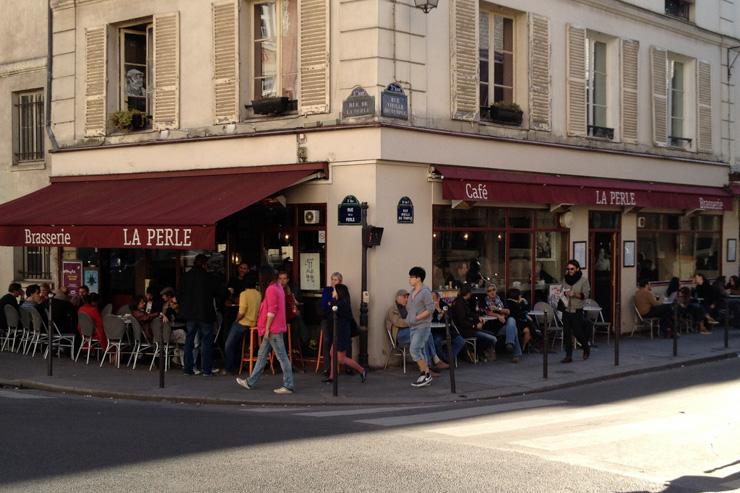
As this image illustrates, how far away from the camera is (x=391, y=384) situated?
46.6 feet

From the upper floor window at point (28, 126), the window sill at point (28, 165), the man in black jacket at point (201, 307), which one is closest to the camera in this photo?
the man in black jacket at point (201, 307)

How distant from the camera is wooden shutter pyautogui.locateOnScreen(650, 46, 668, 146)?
21.4 metres

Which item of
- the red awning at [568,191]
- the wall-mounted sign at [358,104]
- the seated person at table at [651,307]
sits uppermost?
the wall-mounted sign at [358,104]

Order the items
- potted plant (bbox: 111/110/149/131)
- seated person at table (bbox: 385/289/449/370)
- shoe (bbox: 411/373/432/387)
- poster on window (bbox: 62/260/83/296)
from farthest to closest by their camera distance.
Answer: poster on window (bbox: 62/260/83/296)
potted plant (bbox: 111/110/149/131)
seated person at table (bbox: 385/289/449/370)
shoe (bbox: 411/373/432/387)

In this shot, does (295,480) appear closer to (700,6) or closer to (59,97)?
(59,97)

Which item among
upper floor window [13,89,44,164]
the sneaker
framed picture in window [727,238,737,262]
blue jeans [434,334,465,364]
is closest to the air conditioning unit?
blue jeans [434,334,465,364]

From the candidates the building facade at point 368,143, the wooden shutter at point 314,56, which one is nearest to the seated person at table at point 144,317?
the building facade at point 368,143

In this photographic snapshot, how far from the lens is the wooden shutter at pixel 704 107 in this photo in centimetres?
2297

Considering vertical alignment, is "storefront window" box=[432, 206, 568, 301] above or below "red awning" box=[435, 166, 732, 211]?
below

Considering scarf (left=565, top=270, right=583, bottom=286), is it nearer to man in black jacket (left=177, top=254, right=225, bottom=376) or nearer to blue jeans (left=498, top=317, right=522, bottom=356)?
blue jeans (left=498, top=317, right=522, bottom=356)

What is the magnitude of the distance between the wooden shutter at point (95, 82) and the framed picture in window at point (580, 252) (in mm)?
9824

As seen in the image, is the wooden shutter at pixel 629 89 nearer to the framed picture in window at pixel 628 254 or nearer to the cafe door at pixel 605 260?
Answer: the cafe door at pixel 605 260

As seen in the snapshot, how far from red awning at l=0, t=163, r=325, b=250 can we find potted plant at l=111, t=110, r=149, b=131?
1035 mm

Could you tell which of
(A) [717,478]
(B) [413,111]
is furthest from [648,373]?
(A) [717,478]
